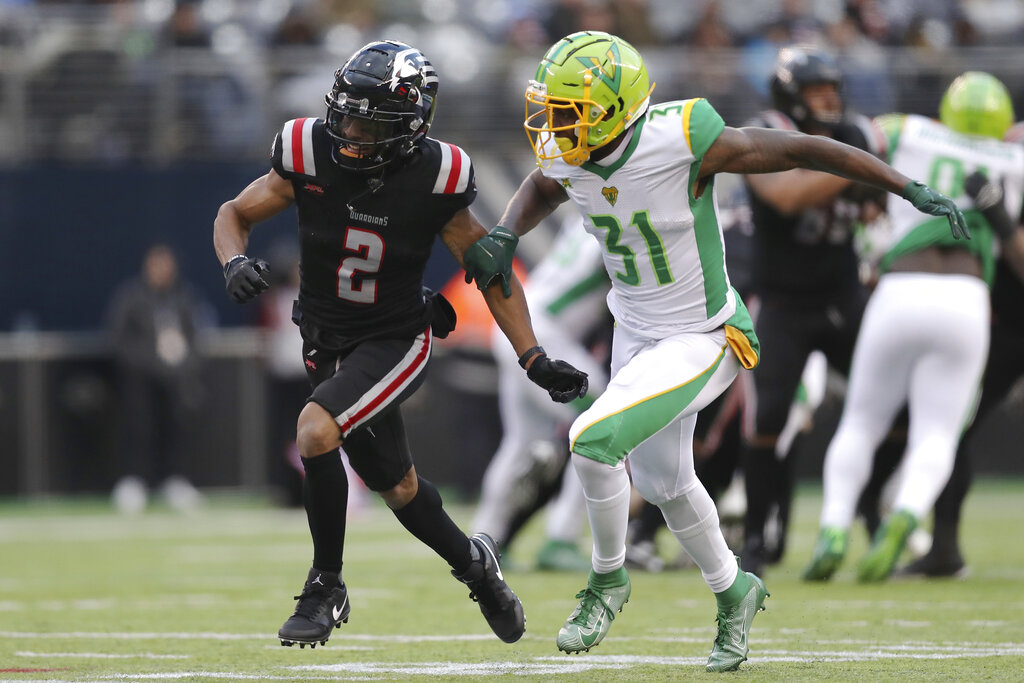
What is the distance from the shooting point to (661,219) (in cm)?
529

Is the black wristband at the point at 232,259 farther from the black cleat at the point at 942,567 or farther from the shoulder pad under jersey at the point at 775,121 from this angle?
the black cleat at the point at 942,567

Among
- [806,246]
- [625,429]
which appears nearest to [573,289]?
[806,246]

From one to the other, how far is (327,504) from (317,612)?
0.34m

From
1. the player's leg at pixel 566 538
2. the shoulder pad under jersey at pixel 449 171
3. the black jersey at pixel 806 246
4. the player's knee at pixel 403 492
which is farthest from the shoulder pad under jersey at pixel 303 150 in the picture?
the player's leg at pixel 566 538

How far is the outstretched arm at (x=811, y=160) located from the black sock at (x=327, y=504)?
4.81 ft

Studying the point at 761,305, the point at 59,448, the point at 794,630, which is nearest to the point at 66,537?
the point at 59,448

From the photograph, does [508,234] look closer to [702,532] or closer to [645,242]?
[645,242]

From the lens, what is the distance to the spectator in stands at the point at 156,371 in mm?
14336

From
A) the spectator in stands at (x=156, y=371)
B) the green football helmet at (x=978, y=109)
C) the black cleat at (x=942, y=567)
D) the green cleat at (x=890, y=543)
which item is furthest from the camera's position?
the spectator in stands at (x=156, y=371)

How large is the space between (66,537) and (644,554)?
15.0 feet

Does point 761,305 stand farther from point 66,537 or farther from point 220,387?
point 220,387

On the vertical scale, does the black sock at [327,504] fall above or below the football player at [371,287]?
below

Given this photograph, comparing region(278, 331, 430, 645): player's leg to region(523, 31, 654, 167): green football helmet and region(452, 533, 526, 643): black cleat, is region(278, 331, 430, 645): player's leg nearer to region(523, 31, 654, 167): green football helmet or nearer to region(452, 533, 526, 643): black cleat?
region(452, 533, 526, 643): black cleat

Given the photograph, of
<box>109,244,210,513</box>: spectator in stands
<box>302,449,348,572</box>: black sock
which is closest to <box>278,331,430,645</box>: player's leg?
<box>302,449,348,572</box>: black sock
